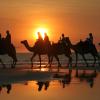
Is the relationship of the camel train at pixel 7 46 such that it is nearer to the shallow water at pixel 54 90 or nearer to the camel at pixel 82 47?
the camel at pixel 82 47

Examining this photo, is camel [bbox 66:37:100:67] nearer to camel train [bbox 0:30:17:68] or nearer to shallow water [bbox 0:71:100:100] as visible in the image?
camel train [bbox 0:30:17:68]

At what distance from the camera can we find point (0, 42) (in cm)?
3322

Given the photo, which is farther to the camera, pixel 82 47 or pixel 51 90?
pixel 82 47

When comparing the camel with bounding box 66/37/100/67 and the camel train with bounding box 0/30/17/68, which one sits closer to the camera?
the camel train with bounding box 0/30/17/68

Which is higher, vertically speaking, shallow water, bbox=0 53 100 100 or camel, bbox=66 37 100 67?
camel, bbox=66 37 100 67

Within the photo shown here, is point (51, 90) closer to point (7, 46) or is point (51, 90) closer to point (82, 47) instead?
point (7, 46)

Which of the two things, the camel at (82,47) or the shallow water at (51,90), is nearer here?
the shallow water at (51,90)

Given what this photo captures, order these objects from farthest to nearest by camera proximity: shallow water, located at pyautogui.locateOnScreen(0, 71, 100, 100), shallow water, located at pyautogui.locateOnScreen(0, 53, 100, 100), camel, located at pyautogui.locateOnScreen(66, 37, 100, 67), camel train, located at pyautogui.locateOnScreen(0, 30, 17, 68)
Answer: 1. camel, located at pyautogui.locateOnScreen(66, 37, 100, 67)
2. camel train, located at pyautogui.locateOnScreen(0, 30, 17, 68)
3. shallow water, located at pyautogui.locateOnScreen(0, 53, 100, 100)
4. shallow water, located at pyautogui.locateOnScreen(0, 71, 100, 100)

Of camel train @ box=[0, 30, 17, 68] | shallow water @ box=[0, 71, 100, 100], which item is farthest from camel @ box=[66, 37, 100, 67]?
shallow water @ box=[0, 71, 100, 100]

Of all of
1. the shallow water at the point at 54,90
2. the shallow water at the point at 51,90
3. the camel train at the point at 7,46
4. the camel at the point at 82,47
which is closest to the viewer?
the shallow water at the point at 54,90

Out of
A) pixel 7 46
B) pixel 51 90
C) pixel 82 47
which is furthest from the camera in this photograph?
pixel 82 47

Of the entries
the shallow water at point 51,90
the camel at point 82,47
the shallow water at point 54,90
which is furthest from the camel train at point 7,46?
the shallow water at point 54,90

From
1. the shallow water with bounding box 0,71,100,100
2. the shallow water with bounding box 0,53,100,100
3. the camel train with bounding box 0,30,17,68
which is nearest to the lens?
the shallow water with bounding box 0,71,100,100

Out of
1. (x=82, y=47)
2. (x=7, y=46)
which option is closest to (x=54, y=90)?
(x=7, y=46)
